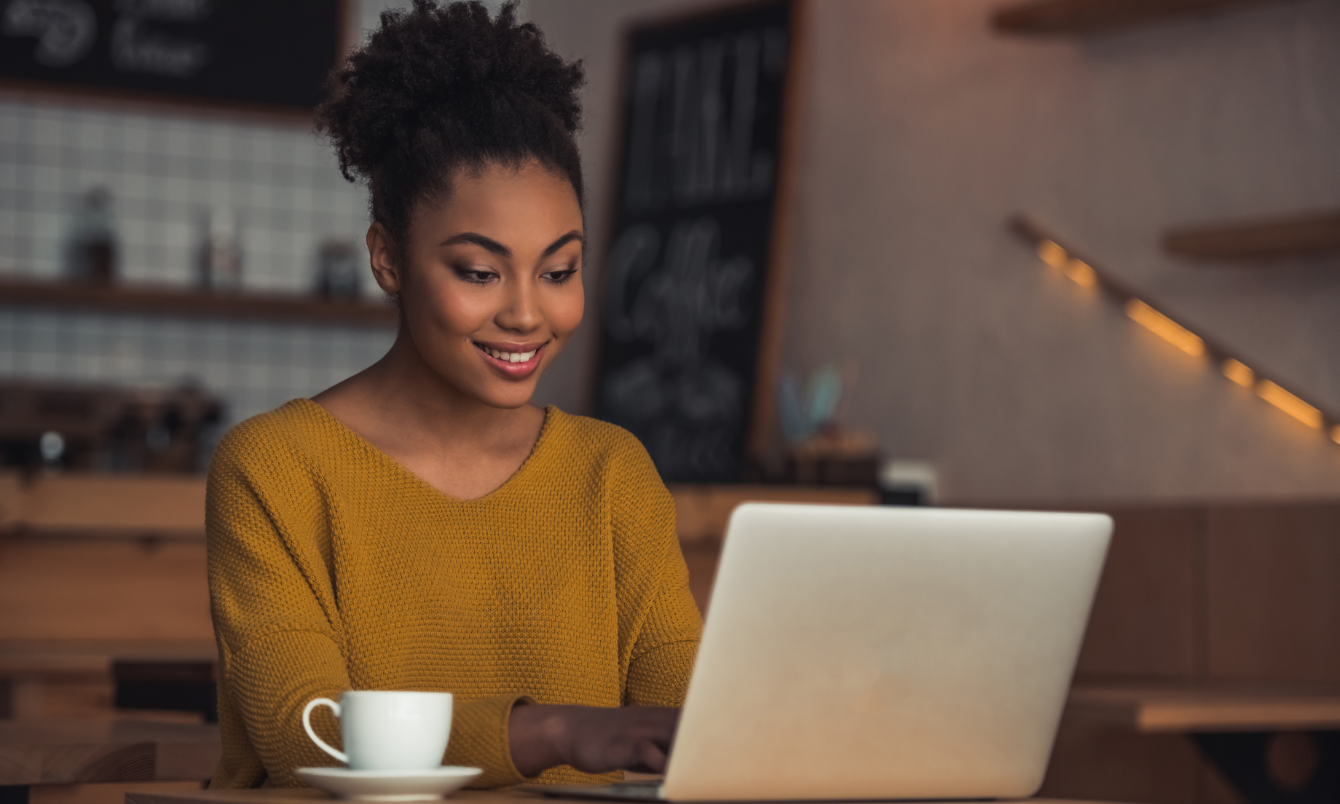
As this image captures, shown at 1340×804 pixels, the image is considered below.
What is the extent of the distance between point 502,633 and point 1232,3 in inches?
74.3

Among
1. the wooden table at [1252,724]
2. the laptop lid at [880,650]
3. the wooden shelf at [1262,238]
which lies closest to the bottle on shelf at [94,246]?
the wooden shelf at [1262,238]

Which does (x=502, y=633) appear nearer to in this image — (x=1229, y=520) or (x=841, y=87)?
(x=1229, y=520)

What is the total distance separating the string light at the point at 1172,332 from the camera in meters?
2.56

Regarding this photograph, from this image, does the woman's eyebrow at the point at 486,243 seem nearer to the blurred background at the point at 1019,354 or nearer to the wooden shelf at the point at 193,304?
the blurred background at the point at 1019,354

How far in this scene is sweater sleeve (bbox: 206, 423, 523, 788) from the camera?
1109 mm

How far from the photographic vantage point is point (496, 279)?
1.33m

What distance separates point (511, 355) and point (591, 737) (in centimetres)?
40

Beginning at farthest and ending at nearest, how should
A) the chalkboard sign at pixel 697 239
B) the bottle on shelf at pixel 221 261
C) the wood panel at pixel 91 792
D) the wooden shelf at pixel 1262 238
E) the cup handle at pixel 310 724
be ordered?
the bottle on shelf at pixel 221 261, the chalkboard sign at pixel 697 239, the wooden shelf at pixel 1262 238, the wood panel at pixel 91 792, the cup handle at pixel 310 724

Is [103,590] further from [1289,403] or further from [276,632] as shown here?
[1289,403]

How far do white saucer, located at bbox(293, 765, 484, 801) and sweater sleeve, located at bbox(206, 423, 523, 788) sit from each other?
7cm

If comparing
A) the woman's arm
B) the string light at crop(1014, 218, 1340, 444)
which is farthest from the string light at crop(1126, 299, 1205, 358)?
the woman's arm

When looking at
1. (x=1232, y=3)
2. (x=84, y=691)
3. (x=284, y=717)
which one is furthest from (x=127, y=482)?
(x=1232, y=3)

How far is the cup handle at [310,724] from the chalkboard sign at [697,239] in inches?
99.0

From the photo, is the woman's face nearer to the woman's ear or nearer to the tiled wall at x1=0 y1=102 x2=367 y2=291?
the woman's ear
